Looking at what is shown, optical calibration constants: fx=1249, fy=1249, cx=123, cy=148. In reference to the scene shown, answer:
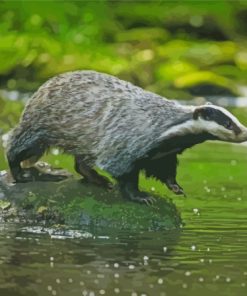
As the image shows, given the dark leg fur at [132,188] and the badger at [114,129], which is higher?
the badger at [114,129]

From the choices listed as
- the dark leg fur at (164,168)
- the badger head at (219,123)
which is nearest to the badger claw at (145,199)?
the dark leg fur at (164,168)

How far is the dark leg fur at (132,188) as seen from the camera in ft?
45.1

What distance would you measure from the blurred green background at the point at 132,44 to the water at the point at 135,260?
1702cm

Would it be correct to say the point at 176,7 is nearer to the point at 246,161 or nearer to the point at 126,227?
the point at 246,161

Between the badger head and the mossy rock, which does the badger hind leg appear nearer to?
the mossy rock

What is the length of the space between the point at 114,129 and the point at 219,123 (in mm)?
1209

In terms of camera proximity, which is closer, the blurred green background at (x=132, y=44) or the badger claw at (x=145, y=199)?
the badger claw at (x=145, y=199)

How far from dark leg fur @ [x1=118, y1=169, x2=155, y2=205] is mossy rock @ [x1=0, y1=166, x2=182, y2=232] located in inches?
2.6

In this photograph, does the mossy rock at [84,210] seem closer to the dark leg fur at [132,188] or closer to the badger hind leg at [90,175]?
the dark leg fur at [132,188]

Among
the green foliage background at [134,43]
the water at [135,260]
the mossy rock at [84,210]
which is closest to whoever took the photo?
the water at [135,260]

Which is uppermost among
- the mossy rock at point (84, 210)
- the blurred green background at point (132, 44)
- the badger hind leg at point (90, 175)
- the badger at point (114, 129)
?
the badger at point (114, 129)

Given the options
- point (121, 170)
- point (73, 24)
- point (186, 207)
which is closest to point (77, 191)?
point (121, 170)

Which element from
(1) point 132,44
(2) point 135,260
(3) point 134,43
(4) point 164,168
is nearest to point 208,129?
(4) point 164,168

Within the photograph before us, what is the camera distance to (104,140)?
13750mm
